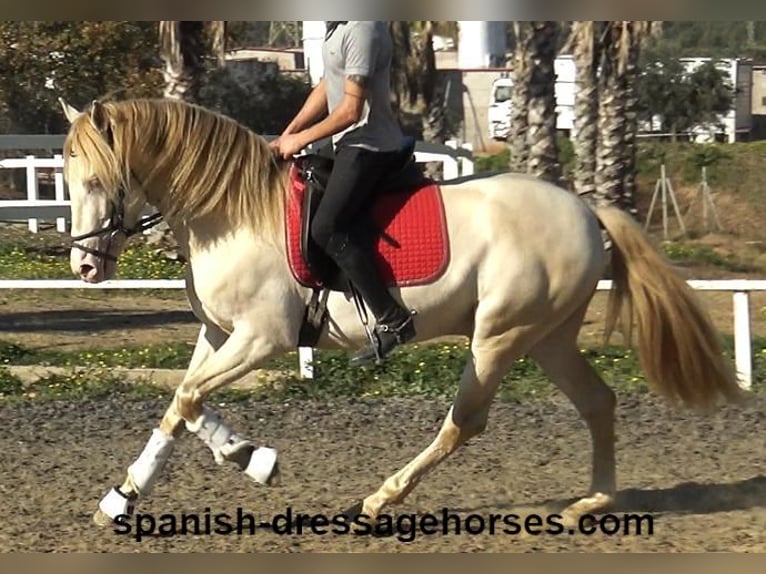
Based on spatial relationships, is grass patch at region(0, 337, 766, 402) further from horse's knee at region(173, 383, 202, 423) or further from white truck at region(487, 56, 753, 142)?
white truck at region(487, 56, 753, 142)

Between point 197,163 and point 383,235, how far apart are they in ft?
2.60

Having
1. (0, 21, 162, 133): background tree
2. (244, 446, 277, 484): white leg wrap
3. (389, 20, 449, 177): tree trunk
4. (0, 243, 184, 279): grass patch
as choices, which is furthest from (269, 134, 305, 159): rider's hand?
(389, 20, 449, 177): tree trunk

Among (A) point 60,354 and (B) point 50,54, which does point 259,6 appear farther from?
(B) point 50,54

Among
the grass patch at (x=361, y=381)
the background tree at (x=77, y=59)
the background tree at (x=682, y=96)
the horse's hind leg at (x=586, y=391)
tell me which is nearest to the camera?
the horse's hind leg at (x=586, y=391)

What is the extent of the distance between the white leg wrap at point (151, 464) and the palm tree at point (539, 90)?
1159 cm

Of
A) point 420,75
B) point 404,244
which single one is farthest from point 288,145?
point 420,75

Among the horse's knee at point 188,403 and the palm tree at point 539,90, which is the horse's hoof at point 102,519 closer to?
the horse's knee at point 188,403

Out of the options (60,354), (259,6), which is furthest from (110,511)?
(60,354)

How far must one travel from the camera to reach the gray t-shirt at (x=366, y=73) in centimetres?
522

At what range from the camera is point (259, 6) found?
780cm

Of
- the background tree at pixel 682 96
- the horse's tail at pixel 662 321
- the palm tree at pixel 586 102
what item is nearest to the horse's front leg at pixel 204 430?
the horse's tail at pixel 662 321

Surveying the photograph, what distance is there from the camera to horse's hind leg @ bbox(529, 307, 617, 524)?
19.1 ft

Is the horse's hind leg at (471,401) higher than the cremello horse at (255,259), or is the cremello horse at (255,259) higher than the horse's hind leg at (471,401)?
the cremello horse at (255,259)

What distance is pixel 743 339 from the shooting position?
340 inches
